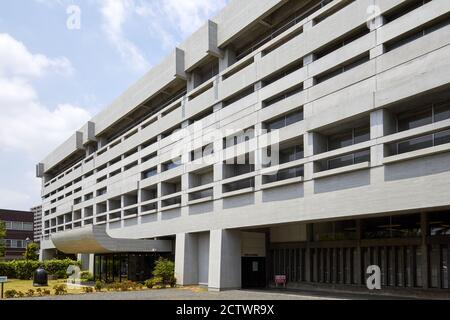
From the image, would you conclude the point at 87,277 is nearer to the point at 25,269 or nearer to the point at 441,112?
the point at 25,269

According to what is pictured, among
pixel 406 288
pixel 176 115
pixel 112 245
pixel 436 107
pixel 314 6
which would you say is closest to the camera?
pixel 436 107

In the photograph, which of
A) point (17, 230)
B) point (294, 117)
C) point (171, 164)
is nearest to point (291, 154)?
point (294, 117)

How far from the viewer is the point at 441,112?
24109mm

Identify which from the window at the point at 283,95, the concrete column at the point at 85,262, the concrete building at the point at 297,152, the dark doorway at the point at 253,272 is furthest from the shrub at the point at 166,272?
the concrete column at the point at 85,262

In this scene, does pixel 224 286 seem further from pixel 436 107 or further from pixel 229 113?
pixel 436 107

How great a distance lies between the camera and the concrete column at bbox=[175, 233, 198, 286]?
39.8 metres

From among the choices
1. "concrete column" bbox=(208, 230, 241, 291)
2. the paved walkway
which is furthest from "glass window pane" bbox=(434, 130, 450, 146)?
"concrete column" bbox=(208, 230, 241, 291)

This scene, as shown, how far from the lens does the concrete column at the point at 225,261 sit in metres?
35.1

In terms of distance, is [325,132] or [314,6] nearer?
[325,132]

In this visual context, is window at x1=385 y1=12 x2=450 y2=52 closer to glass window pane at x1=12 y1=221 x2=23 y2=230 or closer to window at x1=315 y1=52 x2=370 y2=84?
window at x1=315 y1=52 x2=370 y2=84

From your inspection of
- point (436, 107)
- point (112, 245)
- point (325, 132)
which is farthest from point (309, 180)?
point (112, 245)

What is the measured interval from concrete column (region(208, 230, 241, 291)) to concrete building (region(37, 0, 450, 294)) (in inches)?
4.3

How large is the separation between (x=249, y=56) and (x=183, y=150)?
11.0m

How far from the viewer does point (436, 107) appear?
24.4 m
